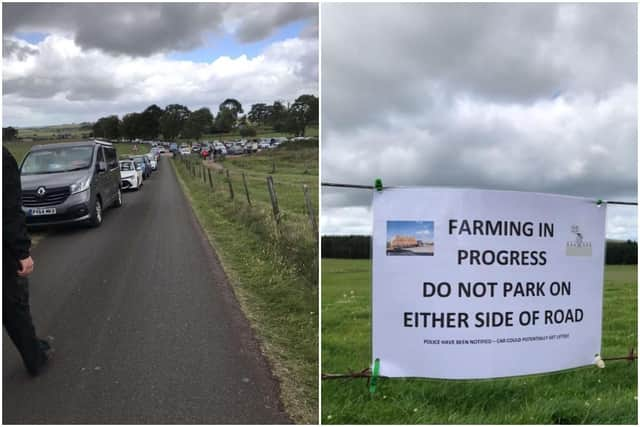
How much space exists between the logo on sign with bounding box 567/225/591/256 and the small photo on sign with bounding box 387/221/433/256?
36.3 inches

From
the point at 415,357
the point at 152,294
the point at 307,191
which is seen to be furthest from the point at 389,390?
the point at 152,294

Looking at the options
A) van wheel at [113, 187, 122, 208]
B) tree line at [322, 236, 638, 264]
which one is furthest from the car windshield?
tree line at [322, 236, 638, 264]

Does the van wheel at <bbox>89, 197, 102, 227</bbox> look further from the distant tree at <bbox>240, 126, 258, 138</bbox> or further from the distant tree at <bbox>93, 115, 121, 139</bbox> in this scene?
the distant tree at <bbox>240, 126, 258, 138</bbox>

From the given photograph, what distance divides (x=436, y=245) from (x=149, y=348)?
1.70 meters

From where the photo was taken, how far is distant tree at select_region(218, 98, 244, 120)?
3311 millimetres

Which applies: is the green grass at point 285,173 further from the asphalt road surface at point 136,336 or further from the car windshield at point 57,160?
the car windshield at point 57,160

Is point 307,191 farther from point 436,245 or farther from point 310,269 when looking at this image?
point 436,245

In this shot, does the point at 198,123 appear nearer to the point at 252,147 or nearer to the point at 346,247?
the point at 252,147

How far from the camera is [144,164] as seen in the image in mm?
3326

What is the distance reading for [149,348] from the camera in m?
3.01

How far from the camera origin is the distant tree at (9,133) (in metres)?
2.97

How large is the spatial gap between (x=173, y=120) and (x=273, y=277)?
119 centimetres

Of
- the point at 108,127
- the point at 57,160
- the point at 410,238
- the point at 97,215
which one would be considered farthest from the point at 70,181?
the point at 410,238

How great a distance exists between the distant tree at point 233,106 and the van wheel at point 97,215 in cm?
92
